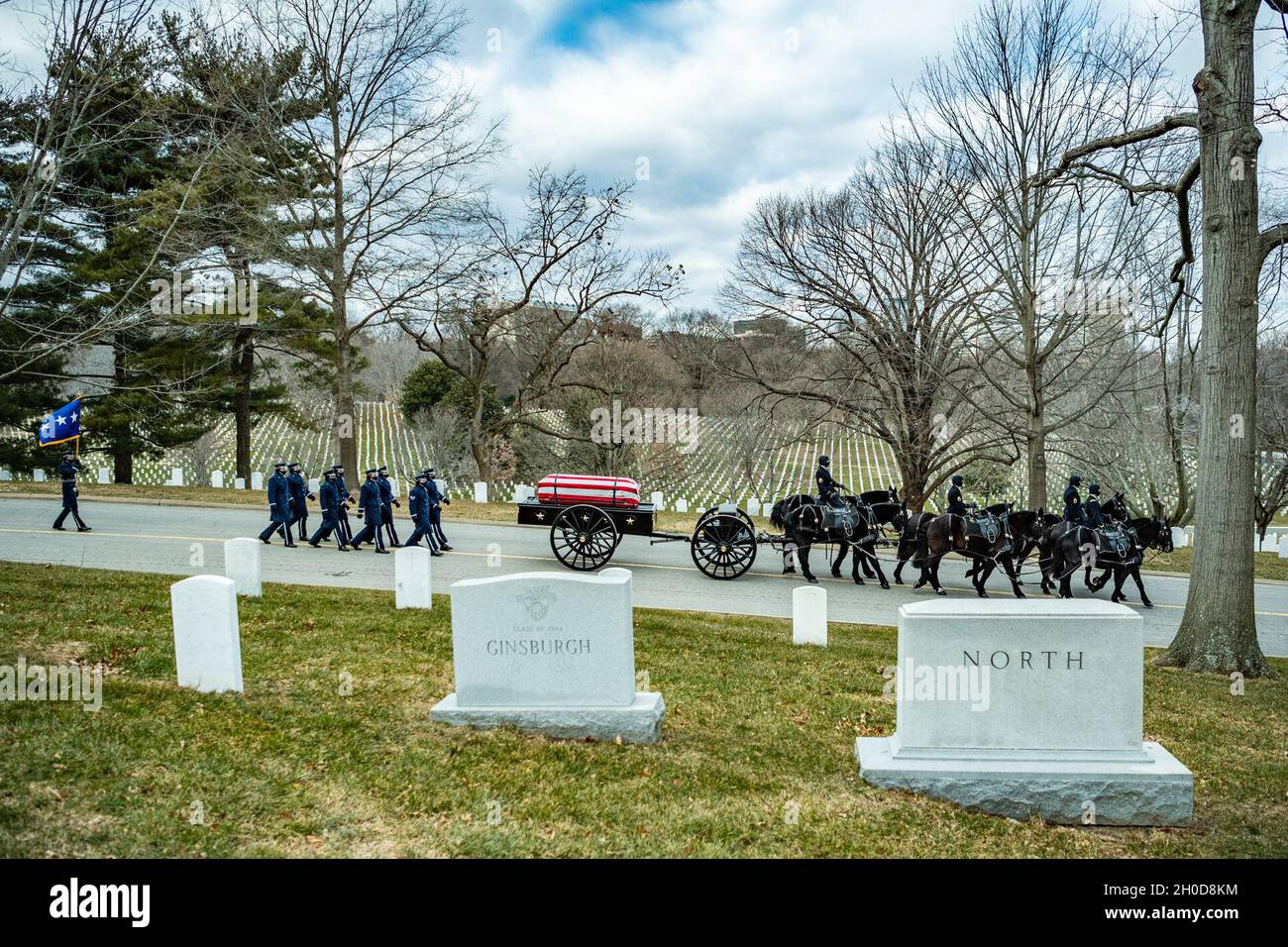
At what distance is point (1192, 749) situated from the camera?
676 cm

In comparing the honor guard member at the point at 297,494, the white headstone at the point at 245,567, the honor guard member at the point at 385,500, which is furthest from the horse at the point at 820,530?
the honor guard member at the point at 297,494

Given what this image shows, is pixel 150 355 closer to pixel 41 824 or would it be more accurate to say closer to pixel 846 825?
pixel 41 824

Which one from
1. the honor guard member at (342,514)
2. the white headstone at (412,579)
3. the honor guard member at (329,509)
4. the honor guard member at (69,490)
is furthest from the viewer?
Answer: the honor guard member at (69,490)

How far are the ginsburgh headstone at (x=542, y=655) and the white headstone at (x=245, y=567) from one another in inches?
211

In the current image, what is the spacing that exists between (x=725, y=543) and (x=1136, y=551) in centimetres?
650

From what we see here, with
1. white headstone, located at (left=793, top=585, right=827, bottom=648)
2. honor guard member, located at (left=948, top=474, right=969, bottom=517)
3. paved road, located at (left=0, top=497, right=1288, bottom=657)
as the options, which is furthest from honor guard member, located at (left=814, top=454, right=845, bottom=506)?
white headstone, located at (left=793, top=585, right=827, bottom=648)

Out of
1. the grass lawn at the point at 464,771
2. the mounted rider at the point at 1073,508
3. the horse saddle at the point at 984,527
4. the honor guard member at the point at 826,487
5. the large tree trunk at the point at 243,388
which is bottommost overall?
the grass lawn at the point at 464,771

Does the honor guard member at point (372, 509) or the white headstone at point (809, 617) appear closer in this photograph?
the white headstone at point (809, 617)

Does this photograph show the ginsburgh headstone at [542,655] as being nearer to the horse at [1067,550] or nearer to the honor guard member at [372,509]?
the horse at [1067,550]

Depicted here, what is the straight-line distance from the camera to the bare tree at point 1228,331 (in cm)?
927

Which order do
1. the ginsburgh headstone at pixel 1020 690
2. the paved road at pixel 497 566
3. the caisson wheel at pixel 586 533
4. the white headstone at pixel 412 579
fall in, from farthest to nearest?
the caisson wheel at pixel 586 533
the paved road at pixel 497 566
the white headstone at pixel 412 579
the ginsburgh headstone at pixel 1020 690

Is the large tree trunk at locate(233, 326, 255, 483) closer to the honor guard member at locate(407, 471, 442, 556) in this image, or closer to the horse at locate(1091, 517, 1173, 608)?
the honor guard member at locate(407, 471, 442, 556)

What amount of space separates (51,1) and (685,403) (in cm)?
3609
